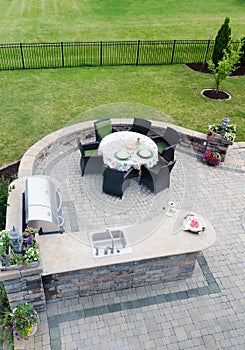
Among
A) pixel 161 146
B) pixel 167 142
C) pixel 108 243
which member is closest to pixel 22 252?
pixel 108 243

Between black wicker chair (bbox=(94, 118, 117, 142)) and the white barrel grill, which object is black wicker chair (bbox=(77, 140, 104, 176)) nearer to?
black wicker chair (bbox=(94, 118, 117, 142))

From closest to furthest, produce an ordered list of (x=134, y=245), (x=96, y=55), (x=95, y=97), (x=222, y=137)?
(x=134, y=245) → (x=222, y=137) → (x=95, y=97) → (x=96, y=55)

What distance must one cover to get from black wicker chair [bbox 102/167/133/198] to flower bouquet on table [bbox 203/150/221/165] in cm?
304

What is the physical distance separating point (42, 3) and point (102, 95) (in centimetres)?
2127

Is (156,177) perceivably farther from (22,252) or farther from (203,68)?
(203,68)

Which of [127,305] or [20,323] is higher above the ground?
[20,323]

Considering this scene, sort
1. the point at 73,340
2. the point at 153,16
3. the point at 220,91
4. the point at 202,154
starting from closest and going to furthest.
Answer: the point at 73,340
the point at 202,154
the point at 220,91
the point at 153,16

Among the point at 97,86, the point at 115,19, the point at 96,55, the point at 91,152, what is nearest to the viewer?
the point at 91,152

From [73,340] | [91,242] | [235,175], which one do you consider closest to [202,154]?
[235,175]

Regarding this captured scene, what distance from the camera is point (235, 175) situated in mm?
10516

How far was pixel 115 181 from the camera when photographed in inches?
343

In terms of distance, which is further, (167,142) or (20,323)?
(167,142)

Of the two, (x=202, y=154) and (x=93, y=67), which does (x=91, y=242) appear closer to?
(x=202, y=154)

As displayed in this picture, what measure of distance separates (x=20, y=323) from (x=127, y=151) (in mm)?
5105
